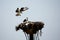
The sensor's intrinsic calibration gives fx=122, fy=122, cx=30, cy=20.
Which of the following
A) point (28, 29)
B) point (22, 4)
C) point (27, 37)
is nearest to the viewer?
point (28, 29)

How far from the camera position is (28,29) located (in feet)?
4.88

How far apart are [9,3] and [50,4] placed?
0.60 meters

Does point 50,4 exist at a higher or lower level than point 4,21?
higher

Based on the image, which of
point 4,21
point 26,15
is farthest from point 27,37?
point 4,21

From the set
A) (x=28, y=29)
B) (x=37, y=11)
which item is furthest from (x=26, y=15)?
(x=28, y=29)

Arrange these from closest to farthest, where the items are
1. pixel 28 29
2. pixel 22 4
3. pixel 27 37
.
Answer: pixel 28 29
pixel 27 37
pixel 22 4

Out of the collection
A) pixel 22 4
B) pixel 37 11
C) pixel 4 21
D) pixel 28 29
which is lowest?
pixel 28 29

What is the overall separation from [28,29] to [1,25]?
522 mm

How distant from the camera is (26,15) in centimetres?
173

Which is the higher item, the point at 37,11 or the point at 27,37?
the point at 37,11

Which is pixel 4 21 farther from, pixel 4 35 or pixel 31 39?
pixel 31 39

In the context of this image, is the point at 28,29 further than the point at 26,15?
No

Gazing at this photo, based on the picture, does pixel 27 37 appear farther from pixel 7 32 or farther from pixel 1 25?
pixel 1 25

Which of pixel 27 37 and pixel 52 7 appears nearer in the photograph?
pixel 27 37
